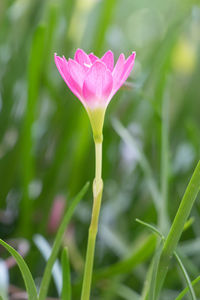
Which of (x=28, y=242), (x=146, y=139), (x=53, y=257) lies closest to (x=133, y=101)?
(x=146, y=139)

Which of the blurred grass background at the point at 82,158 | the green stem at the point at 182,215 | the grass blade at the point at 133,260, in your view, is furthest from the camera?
the blurred grass background at the point at 82,158

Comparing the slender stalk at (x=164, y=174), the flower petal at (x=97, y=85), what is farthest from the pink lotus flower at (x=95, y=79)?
the slender stalk at (x=164, y=174)

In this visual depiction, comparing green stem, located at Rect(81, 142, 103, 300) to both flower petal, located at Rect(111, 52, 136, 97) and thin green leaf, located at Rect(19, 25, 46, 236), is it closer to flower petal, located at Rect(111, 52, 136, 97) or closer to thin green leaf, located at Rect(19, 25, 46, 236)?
flower petal, located at Rect(111, 52, 136, 97)

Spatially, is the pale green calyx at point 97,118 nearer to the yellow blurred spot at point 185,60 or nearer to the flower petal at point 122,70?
the flower petal at point 122,70

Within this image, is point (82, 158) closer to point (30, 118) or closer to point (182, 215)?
point (30, 118)

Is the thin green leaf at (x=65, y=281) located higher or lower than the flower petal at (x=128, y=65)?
lower

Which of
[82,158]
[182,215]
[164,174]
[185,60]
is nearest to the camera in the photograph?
[182,215]

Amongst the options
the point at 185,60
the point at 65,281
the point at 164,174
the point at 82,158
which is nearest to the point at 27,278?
the point at 65,281

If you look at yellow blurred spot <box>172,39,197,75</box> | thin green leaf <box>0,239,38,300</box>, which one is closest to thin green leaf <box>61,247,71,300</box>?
thin green leaf <box>0,239,38,300</box>
